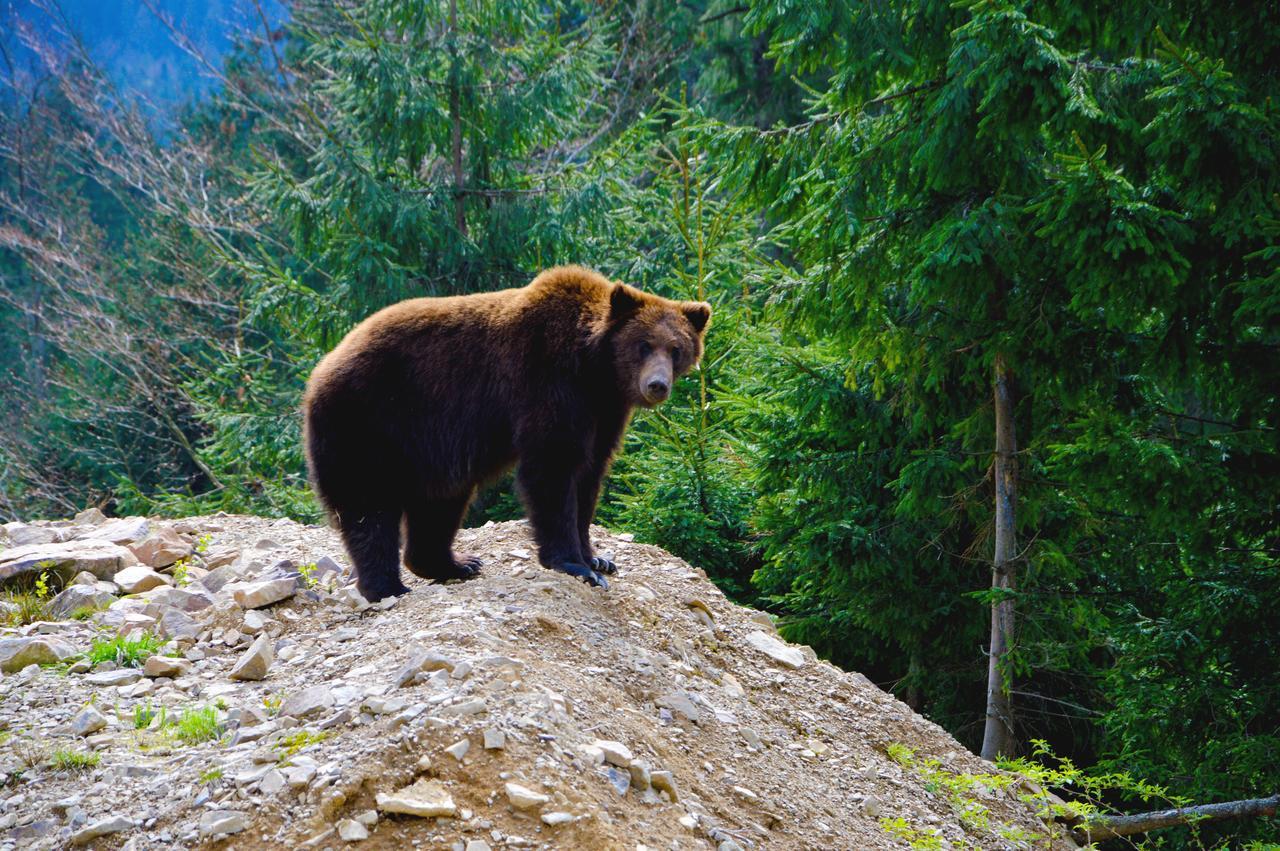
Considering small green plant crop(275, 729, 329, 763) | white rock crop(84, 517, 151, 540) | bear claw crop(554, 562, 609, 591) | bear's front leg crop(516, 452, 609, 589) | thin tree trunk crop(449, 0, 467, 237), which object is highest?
thin tree trunk crop(449, 0, 467, 237)

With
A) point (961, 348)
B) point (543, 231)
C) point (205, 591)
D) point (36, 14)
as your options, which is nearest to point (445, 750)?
point (205, 591)

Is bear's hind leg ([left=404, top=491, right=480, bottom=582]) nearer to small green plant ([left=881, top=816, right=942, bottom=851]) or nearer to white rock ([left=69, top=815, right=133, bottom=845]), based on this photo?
small green plant ([left=881, top=816, right=942, bottom=851])

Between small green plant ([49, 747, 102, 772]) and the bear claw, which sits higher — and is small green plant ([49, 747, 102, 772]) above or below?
below

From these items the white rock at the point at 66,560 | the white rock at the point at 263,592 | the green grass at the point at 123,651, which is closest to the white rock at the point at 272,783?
the green grass at the point at 123,651

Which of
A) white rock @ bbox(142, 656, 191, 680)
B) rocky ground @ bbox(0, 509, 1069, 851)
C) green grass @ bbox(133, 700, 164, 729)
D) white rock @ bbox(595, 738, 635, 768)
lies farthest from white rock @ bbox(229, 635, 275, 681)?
white rock @ bbox(595, 738, 635, 768)

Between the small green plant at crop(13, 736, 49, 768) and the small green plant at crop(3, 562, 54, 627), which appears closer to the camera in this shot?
the small green plant at crop(13, 736, 49, 768)

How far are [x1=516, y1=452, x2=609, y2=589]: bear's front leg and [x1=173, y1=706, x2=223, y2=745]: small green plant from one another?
216 cm

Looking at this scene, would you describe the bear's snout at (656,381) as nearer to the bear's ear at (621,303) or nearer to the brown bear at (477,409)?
the brown bear at (477,409)

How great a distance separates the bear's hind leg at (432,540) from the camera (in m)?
6.73

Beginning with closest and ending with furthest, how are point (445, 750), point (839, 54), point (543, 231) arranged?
point (445, 750), point (839, 54), point (543, 231)

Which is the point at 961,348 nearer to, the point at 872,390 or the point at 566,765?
the point at 872,390

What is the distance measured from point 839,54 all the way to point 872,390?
2666 mm

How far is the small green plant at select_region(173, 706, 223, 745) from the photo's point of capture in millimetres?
4508

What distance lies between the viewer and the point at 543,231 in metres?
13.4
